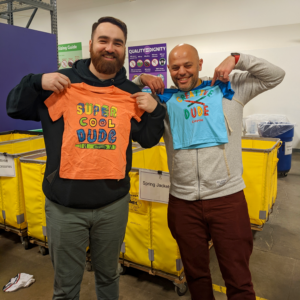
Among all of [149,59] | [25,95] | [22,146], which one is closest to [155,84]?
[25,95]

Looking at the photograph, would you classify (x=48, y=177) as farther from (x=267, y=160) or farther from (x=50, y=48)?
(x=50, y=48)

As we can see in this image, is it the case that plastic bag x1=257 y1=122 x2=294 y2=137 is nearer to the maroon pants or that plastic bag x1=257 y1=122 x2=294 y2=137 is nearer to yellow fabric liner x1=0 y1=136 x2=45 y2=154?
yellow fabric liner x1=0 y1=136 x2=45 y2=154

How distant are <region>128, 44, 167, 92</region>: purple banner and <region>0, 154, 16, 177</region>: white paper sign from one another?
5.65m

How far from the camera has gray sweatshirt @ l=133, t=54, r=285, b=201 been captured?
5.06ft

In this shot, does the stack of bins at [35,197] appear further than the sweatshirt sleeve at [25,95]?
Yes

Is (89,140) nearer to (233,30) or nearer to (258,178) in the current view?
(258,178)

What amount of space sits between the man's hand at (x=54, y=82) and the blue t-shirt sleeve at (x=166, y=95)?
23.6 inches

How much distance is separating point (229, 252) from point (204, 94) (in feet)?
3.03

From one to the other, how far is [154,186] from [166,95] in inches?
30.0

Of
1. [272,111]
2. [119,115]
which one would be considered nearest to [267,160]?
[119,115]

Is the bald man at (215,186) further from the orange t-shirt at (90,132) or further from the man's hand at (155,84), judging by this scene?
the orange t-shirt at (90,132)

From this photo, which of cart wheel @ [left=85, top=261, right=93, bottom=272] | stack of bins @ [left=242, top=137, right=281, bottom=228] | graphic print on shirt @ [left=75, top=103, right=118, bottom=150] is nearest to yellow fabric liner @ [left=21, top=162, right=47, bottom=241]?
cart wheel @ [left=85, top=261, right=93, bottom=272]

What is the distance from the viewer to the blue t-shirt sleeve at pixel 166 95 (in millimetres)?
1698

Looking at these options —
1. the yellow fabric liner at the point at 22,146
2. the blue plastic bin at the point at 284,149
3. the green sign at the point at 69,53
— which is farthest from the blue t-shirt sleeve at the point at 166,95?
the green sign at the point at 69,53
